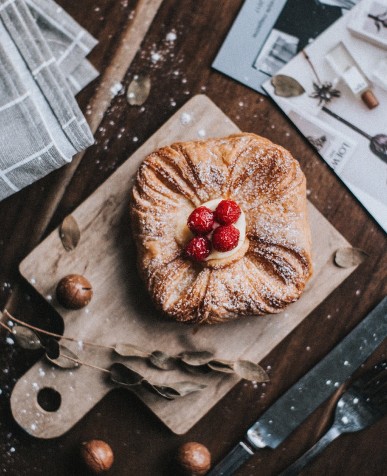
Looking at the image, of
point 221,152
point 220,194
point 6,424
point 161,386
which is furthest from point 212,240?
point 6,424

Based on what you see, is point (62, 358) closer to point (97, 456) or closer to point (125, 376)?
point (125, 376)

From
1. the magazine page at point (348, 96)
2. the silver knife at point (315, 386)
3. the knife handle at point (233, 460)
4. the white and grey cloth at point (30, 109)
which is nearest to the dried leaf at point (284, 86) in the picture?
the magazine page at point (348, 96)

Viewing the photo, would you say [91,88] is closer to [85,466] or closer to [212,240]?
[212,240]

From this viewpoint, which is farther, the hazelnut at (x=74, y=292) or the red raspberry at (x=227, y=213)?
the hazelnut at (x=74, y=292)

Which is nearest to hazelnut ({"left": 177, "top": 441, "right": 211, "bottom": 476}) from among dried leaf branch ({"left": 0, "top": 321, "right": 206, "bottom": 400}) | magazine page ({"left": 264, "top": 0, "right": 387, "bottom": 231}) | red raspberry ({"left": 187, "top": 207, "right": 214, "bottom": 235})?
dried leaf branch ({"left": 0, "top": 321, "right": 206, "bottom": 400})

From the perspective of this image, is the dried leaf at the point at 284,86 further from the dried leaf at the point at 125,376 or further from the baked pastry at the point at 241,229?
the dried leaf at the point at 125,376
